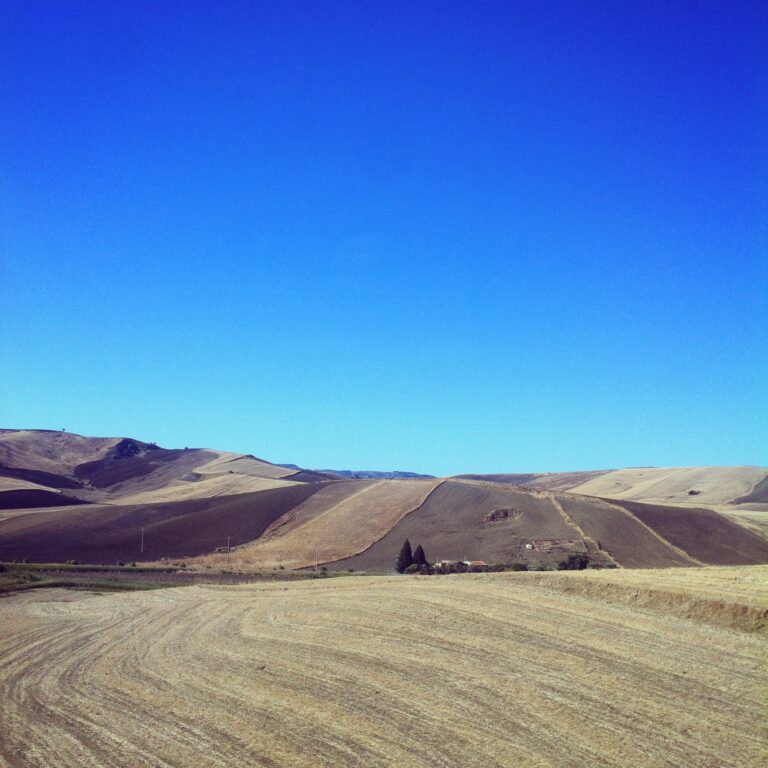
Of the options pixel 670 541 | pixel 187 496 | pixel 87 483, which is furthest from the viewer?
pixel 87 483

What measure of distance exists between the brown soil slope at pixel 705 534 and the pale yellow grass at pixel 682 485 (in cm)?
4066

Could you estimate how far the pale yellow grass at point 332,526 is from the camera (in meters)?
72.6

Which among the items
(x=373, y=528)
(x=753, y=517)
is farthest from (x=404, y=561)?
(x=753, y=517)

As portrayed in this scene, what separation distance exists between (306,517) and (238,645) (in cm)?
6946

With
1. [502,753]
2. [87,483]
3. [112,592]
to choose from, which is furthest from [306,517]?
[87,483]

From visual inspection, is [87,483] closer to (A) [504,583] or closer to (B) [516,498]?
(B) [516,498]

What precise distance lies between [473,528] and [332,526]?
17.3 m

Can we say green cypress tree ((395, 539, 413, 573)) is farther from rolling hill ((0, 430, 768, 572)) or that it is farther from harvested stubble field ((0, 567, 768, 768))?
harvested stubble field ((0, 567, 768, 768))

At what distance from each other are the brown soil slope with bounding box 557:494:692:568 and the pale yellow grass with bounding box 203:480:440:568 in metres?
22.0

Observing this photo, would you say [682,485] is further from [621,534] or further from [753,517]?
[621,534]

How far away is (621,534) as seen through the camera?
7494 centimetres

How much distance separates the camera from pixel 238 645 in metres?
24.3

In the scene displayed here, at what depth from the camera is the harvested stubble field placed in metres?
14.1

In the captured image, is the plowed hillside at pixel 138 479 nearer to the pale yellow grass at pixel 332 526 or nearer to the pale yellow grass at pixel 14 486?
the pale yellow grass at pixel 14 486
